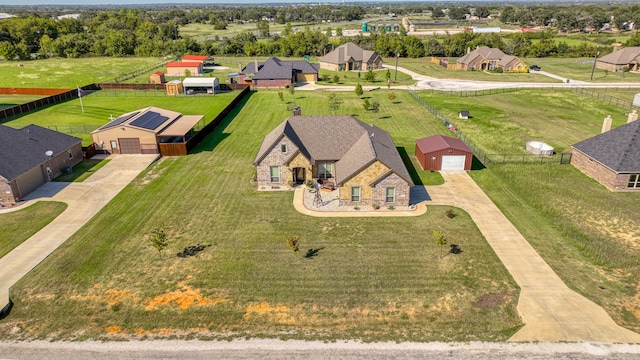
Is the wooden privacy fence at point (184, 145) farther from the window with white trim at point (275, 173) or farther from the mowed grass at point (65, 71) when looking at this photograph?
the mowed grass at point (65, 71)

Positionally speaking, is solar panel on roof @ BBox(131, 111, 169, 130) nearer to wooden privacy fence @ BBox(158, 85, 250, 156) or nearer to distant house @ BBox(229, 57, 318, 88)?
wooden privacy fence @ BBox(158, 85, 250, 156)

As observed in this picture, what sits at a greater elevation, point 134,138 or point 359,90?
point 359,90

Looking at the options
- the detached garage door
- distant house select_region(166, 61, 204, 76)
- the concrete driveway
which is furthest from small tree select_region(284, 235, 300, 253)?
distant house select_region(166, 61, 204, 76)

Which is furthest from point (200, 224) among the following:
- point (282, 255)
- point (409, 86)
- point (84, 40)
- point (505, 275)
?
point (84, 40)

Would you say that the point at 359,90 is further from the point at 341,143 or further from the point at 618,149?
the point at 618,149

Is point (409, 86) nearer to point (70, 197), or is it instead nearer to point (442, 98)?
point (442, 98)

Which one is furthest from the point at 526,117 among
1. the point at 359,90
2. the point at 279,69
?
the point at 279,69

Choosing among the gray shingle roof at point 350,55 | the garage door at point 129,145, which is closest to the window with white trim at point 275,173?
the garage door at point 129,145
